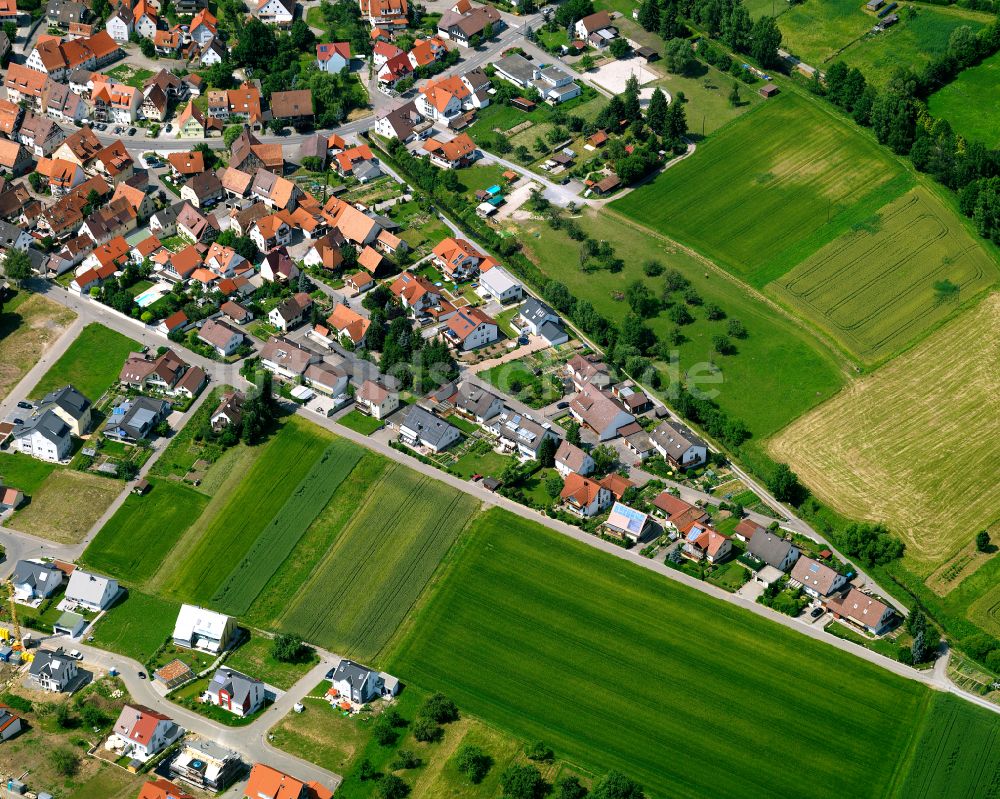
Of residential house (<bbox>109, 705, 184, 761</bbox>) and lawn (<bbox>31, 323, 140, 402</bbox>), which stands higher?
lawn (<bbox>31, 323, 140, 402</bbox>)

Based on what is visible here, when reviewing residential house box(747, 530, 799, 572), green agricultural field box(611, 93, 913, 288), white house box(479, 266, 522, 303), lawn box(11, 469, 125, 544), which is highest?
green agricultural field box(611, 93, 913, 288)

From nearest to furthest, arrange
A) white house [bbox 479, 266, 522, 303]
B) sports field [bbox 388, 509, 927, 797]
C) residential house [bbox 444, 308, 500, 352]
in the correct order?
sports field [bbox 388, 509, 927, 797]
residential house [bbox 444, 308, 500, 352]
white house [bbox 479, 266, 522, 303]

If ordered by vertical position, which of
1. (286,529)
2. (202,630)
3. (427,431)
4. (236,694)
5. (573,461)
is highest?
(427,431)

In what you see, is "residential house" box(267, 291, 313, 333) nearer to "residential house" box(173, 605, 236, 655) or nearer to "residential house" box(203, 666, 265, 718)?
"residential house" box(173, 605, 236, 655)

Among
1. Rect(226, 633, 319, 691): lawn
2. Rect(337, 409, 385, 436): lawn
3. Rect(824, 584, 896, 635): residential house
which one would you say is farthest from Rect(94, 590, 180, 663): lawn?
Rect(824, 584, 896, 635): residential house

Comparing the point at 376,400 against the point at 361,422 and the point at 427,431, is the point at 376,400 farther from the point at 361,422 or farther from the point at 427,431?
the point at 427,431

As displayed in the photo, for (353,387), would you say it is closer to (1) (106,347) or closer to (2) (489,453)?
(2) (489,453)

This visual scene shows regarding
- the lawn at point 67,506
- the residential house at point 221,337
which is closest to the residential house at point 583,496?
the residential house at point 221,337

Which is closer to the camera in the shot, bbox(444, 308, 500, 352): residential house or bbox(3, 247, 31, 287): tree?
bbox(444, 308, 500, 352): residential house

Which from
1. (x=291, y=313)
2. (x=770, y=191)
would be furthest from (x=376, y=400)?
(x=770, y=191)
